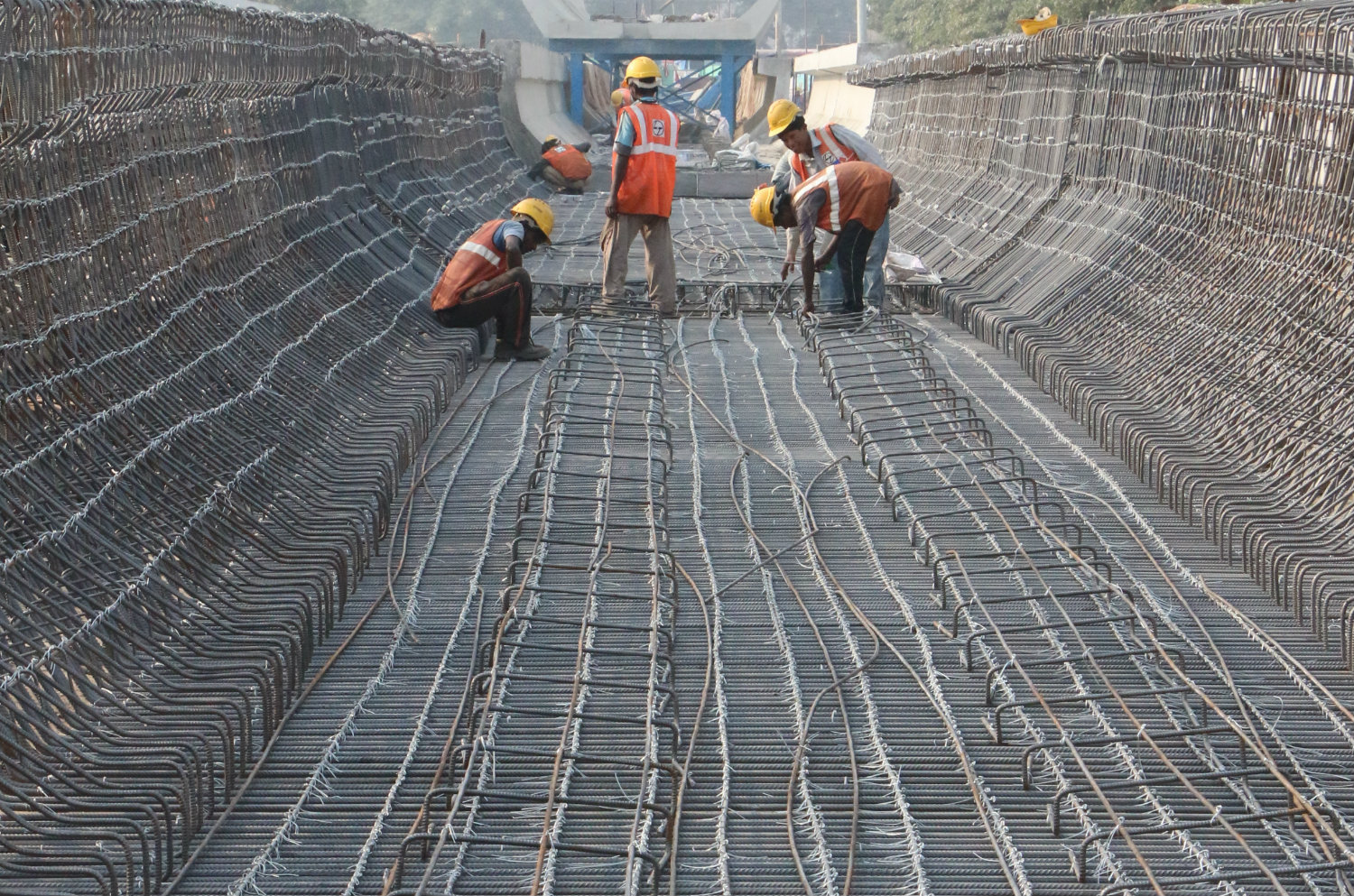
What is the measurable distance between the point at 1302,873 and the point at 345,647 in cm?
283

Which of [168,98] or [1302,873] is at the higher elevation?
[168,98]

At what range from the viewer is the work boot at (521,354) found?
949cm

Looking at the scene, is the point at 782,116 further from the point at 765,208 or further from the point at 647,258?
the point at 647,258

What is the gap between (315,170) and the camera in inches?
386

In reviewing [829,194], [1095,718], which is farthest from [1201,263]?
[1095,718]

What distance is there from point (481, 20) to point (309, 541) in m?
65.6

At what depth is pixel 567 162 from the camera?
1925 centimetres

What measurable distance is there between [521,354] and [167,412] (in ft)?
12.1

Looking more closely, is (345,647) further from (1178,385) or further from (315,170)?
(315,170)

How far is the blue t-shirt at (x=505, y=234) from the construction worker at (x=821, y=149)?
1.80 meters

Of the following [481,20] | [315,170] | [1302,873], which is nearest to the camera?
[1302,873]

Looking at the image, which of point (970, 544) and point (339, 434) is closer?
point (970, 544)

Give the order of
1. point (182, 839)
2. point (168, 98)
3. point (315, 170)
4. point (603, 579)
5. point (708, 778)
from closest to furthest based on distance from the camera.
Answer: point (182, 839) < point (708, 778) < point (603, 579) < point (168, 98) < point (315, 170)

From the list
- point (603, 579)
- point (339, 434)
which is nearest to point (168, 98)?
point (339, 434)
